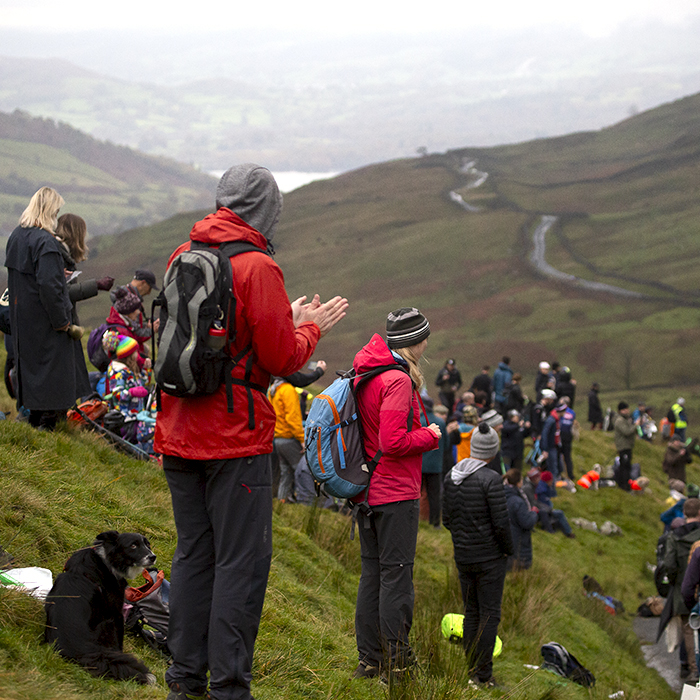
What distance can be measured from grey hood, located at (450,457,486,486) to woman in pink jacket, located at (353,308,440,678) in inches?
48.8

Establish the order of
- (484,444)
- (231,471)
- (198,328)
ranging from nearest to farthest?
1. (198,328)
2. (231,471)
3. (484,444)

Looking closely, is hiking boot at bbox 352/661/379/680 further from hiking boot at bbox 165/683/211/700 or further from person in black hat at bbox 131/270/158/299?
person in black hat at bbox 131/270/158/299

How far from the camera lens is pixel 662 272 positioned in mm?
81438

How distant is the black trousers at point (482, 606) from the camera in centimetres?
539

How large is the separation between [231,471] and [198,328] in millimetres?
568

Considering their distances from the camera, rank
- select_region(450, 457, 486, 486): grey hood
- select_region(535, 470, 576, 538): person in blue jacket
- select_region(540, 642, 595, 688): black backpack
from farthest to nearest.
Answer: select_region(535, 470, 576, 538): person in blue jacket
select_region(540, 642, 595, 688): black backpack
select_region(450, 457, 486, 486): grey hood

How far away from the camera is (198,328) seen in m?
2.63

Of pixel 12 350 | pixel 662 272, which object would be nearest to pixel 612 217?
pixel 662 272

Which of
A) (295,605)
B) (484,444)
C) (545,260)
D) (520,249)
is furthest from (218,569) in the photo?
(520,249)

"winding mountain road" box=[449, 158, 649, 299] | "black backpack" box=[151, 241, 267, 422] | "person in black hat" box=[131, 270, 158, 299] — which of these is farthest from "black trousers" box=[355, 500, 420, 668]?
"winding mountain road" box=[449, 158, 649, 299]

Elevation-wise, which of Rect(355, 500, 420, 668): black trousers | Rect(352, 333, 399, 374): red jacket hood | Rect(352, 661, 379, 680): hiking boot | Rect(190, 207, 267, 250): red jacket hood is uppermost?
Rect(190, 207, 267, 250): red jacket hood

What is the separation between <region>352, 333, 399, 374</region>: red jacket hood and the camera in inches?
170

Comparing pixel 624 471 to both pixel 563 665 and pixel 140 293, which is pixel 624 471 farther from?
pixel 140 293

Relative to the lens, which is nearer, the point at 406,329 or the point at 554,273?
the point at 406,329
